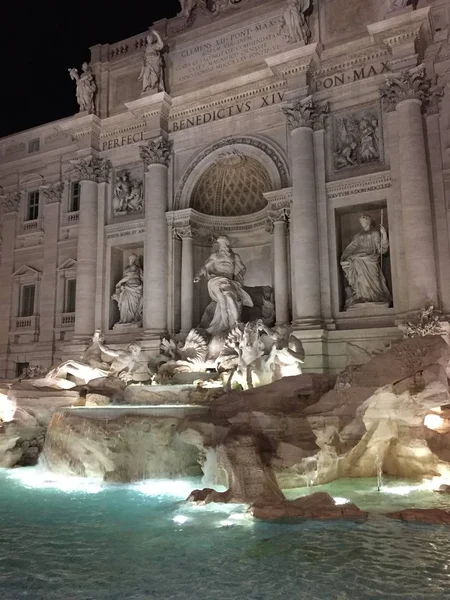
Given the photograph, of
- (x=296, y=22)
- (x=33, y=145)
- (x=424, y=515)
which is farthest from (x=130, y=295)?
(x=424, y=515)

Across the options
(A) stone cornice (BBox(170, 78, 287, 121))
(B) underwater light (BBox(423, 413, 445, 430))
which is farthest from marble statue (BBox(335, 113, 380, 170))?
(B) underwater light (BBox(423, 413, 445, 430))

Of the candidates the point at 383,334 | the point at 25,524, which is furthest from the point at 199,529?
the point at 383,334

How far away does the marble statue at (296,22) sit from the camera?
16578mm

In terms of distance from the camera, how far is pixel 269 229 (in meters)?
18.3

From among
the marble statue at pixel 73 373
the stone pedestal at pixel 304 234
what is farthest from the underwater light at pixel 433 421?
the marble statue at pixel 73 373

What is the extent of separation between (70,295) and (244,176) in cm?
842

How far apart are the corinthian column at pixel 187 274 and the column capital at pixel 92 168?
4275mm

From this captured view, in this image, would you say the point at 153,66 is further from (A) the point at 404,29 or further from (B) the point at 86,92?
(A) the point at 404,29

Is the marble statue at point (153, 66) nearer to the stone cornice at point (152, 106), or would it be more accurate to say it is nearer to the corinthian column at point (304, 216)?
the stone cornice at point (152, 106)

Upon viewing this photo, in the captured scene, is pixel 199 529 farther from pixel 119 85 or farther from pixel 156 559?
pixel 119 85

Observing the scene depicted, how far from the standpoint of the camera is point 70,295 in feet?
70.3

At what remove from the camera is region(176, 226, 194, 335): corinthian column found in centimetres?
1830

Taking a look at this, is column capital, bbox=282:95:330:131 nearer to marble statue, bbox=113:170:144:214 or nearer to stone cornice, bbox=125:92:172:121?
stone cornice, bbox=125:92:172:121

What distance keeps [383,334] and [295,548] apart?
30.1 feet
